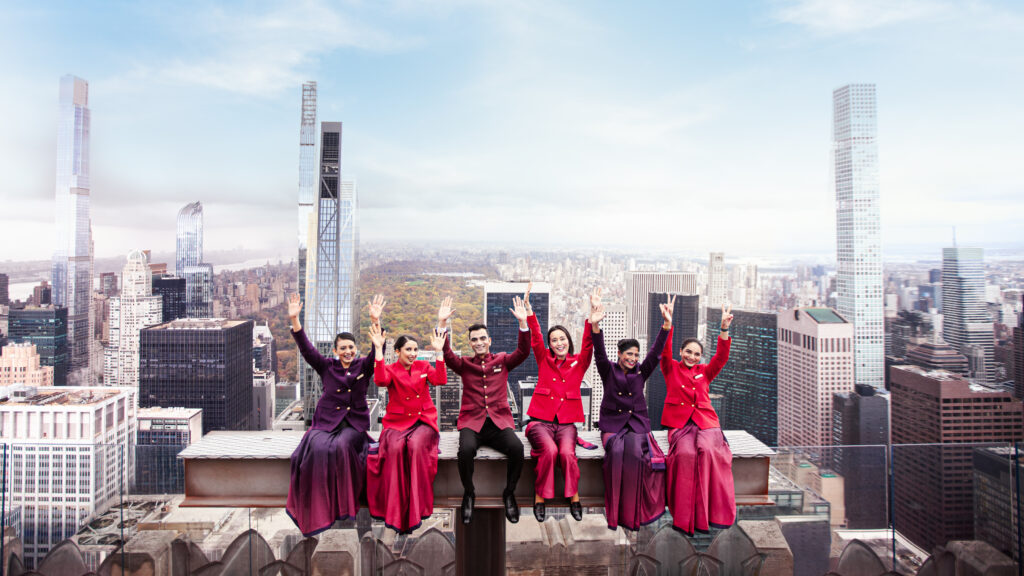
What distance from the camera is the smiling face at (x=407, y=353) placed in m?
3.54

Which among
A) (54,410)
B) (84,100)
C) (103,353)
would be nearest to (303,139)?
(84,100)

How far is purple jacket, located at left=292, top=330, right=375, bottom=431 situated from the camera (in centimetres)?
344

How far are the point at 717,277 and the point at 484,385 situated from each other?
3663cm

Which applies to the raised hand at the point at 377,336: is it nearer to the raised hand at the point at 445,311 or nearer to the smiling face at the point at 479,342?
the raised hand at the point at 445,311

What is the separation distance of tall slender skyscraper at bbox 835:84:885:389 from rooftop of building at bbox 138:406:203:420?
3821 centimetres

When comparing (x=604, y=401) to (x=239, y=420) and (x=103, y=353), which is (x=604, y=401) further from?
(x=103, y=353)

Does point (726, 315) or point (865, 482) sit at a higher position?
point (726, 315)

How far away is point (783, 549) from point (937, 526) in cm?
164

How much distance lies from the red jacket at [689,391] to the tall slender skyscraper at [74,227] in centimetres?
2951

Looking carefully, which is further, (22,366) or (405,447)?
(22,366)

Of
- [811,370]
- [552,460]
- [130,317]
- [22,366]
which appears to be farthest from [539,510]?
[811,370]

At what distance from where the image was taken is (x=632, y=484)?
3.25m

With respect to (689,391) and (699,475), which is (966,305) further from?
(699,475)

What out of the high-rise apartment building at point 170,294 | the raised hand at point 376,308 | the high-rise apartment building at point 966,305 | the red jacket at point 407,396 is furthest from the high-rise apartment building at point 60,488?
the high-rise apartment building at point 966,305
